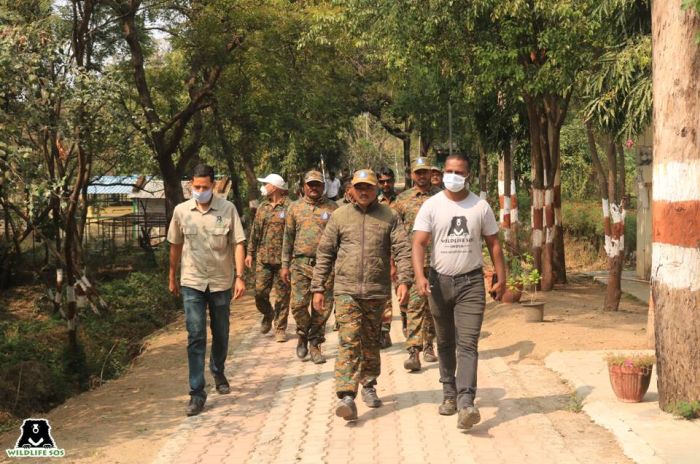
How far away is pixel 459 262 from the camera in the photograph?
663 centimetres

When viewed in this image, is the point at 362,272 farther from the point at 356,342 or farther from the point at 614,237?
the point at 614,237

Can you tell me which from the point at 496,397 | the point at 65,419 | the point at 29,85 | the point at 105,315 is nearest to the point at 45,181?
the point at 29,85

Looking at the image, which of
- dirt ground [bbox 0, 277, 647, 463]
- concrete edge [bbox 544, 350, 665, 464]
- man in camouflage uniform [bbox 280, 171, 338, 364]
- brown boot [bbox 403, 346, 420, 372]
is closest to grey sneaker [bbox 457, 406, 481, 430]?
dirt ground [bbox 0, 277, 647, 463]

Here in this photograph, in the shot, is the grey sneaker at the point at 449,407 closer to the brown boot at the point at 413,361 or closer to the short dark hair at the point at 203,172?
the brown boot at the point at 413,361

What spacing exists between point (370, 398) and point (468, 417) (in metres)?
1.11

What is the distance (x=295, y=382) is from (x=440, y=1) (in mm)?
5781

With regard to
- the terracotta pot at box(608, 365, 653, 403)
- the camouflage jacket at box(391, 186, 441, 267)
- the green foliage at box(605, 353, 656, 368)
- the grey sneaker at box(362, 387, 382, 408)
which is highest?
the camouflage jacket at box(391, 186, 441, 267)

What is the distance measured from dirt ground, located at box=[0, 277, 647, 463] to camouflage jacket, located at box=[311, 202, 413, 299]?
165cm

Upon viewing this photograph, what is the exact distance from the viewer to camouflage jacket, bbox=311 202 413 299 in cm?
707

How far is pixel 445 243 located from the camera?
21.9 feet

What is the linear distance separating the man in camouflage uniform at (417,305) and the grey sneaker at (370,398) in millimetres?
1406

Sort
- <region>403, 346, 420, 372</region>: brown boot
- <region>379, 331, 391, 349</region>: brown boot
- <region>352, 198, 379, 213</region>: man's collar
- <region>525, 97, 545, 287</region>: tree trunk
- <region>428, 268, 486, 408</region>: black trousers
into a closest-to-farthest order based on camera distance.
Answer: <region>428, 268, 486, 408</region>: black trousers, <region>352, 198, 379, 213</region>: man's collar, <region>403, 346, 420, 372</region>: brown boot, <region>379, 331, 391, 349</region>: brown boot, <region>525, 97, 545, 287</region>: tree trunk

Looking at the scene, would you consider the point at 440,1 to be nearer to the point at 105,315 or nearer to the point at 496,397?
the point at 496,397

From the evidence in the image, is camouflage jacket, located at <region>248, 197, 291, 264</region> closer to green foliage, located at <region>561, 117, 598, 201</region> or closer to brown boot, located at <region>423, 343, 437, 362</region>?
brown boot, located at <region>423, 343, 437, 362</region>
